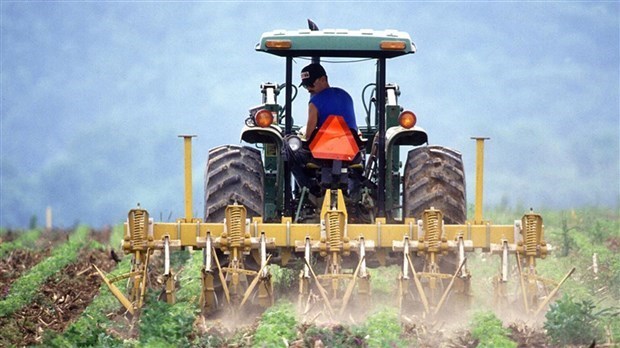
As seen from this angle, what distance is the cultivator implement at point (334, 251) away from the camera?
12227 millimetres

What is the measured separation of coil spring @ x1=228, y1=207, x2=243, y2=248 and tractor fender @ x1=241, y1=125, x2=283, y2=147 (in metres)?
0.97

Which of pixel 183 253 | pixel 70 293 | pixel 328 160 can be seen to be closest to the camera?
pixel 328 160

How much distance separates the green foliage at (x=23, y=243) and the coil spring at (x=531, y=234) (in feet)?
28.4

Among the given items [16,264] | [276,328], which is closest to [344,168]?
[276,328]

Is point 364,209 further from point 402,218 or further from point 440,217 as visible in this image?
point 440,217

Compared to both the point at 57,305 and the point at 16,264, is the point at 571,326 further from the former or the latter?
the point at 16,264

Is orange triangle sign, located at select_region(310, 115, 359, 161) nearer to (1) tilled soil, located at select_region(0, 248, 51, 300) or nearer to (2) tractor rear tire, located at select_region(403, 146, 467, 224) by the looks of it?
(2) tractor rear tire, located at select_region(403, 146, 467, 224)

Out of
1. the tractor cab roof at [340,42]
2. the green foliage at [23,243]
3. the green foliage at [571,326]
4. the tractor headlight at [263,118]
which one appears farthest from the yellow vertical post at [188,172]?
the green foliage at [23,243]

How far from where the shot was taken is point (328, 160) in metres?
13.3

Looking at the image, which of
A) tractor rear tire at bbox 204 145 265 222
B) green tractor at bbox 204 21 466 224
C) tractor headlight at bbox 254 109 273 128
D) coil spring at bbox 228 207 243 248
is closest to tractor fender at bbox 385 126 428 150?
green tractor at bbox 204 21 466 224

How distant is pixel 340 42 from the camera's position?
1282cm

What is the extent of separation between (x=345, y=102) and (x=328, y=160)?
1.84 feet

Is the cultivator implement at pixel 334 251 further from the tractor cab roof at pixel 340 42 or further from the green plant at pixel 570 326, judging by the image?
the tractor cab roof at pixel 340 42

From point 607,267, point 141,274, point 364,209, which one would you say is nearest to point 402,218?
point 364,209
